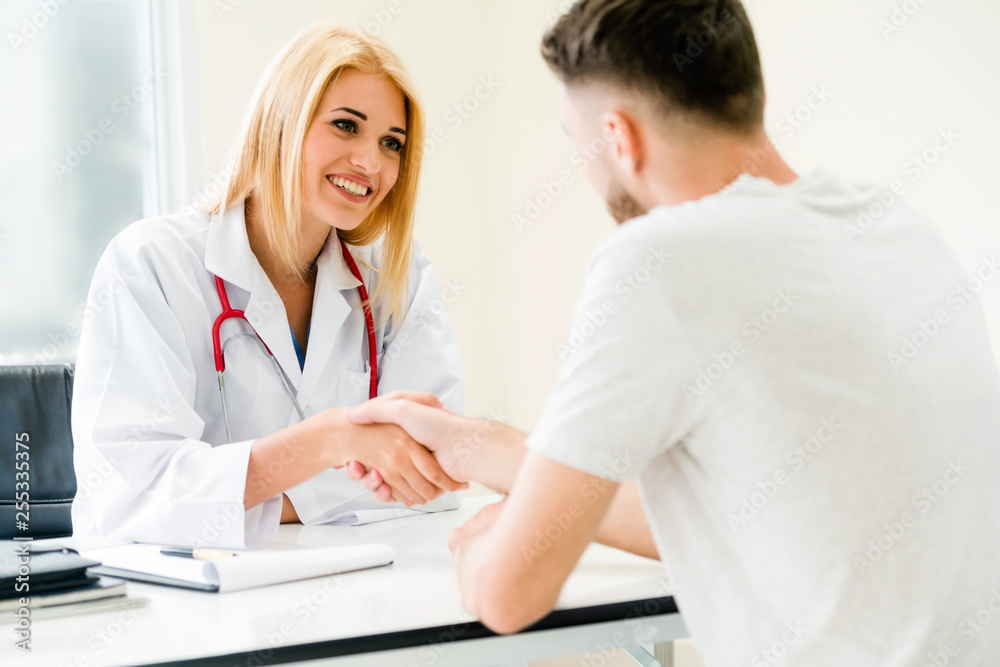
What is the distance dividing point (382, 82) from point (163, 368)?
77cm

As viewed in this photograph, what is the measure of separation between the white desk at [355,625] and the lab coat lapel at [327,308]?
606 mm

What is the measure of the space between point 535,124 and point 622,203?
2.35 meters

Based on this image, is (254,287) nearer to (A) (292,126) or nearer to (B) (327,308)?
(B) (327,308)

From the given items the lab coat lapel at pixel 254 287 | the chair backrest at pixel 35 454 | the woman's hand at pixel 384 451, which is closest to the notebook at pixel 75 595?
the woman's hand at pixel 384 451

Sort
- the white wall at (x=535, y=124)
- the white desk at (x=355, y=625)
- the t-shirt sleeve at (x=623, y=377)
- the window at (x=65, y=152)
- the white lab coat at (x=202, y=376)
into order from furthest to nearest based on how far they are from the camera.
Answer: the window at (x=65, y=152) → the white wall at (x=535, y=124) → the white lab coat at (x=202, y=376) → the white desk at (x=355, y=625) → the t-shirt sleeve at (x=623, y=377)

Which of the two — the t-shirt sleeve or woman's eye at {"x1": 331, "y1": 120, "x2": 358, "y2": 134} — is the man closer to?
the t-shirt sleeve

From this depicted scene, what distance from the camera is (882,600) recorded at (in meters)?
0.72

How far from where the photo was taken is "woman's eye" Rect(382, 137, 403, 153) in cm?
182

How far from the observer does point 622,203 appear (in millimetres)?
936

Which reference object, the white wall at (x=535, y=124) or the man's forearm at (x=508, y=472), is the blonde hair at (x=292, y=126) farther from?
the white wall at (x=535, y=124)

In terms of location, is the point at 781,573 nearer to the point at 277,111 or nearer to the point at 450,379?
the point at 450,379

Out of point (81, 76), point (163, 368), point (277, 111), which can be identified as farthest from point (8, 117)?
point (163, 368)

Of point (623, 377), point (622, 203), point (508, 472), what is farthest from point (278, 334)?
point (623, 377)

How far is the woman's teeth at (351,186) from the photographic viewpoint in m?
1.74
